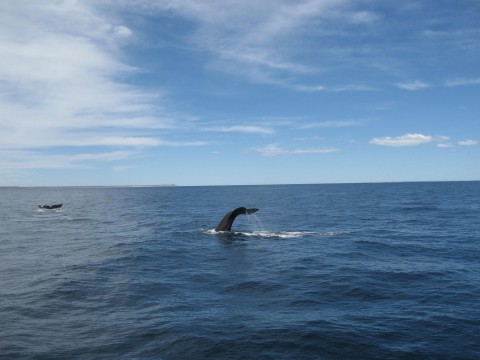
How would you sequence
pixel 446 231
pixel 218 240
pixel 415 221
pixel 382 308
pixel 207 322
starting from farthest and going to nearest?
1. pixel 415 221
2. pixel 446 231
3. pixel 218 240
4. pixel 382 308
5. pixel 207 322

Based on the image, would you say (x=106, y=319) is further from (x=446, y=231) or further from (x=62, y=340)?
(x=446, y=231)

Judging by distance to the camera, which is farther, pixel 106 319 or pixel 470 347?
pixel 106 319

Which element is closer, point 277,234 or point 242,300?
point 242,300

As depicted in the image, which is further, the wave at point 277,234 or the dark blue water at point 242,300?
the wave at point 277,234

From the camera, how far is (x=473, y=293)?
757 inches

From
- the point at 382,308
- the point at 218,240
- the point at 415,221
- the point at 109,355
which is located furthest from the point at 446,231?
the point at 109,355

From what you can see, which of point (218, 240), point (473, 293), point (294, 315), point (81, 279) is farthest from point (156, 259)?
point (473, 293)

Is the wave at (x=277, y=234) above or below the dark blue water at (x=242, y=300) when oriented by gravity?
above

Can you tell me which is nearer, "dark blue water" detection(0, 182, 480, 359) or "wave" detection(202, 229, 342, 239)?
"dark blue water" detection(0, 182, 480, 359)

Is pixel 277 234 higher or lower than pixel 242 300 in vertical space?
higher

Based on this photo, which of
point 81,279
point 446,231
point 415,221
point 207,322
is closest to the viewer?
point 207,322

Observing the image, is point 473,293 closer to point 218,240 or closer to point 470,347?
point 470,347

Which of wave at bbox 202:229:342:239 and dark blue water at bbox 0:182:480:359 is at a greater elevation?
wave at bbox 202:229:342:239

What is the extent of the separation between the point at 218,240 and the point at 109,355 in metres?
25.0
